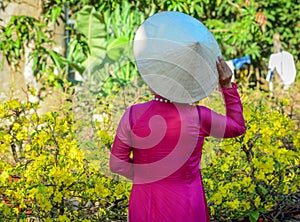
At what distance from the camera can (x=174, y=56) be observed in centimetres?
191

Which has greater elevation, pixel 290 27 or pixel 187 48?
pixel 187 48

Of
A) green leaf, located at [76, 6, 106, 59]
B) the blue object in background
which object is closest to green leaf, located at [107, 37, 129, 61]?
green leaf, located at [76, 6, 106, 59]

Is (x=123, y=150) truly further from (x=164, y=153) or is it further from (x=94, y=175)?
(x=94, y=175)

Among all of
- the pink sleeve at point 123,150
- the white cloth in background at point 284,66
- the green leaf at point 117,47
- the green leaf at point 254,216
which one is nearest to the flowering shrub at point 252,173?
the green leaf at point 254,216

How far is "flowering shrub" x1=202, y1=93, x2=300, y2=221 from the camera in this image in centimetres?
296

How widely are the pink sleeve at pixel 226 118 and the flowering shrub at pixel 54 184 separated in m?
0.84

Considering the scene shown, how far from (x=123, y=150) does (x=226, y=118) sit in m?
0.40

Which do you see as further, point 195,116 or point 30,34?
point 30,34

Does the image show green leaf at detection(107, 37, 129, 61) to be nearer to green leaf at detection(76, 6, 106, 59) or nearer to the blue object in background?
green leaf at detection(76, 6, 106, 59)

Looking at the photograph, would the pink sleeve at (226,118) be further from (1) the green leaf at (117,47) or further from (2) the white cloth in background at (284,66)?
(2) the white cloth in background at (284,66)

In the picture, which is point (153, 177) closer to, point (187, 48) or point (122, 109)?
point (187, 48)

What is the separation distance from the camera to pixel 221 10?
10008mm

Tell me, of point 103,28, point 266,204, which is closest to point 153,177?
point 266,204

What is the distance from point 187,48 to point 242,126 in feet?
1.26
